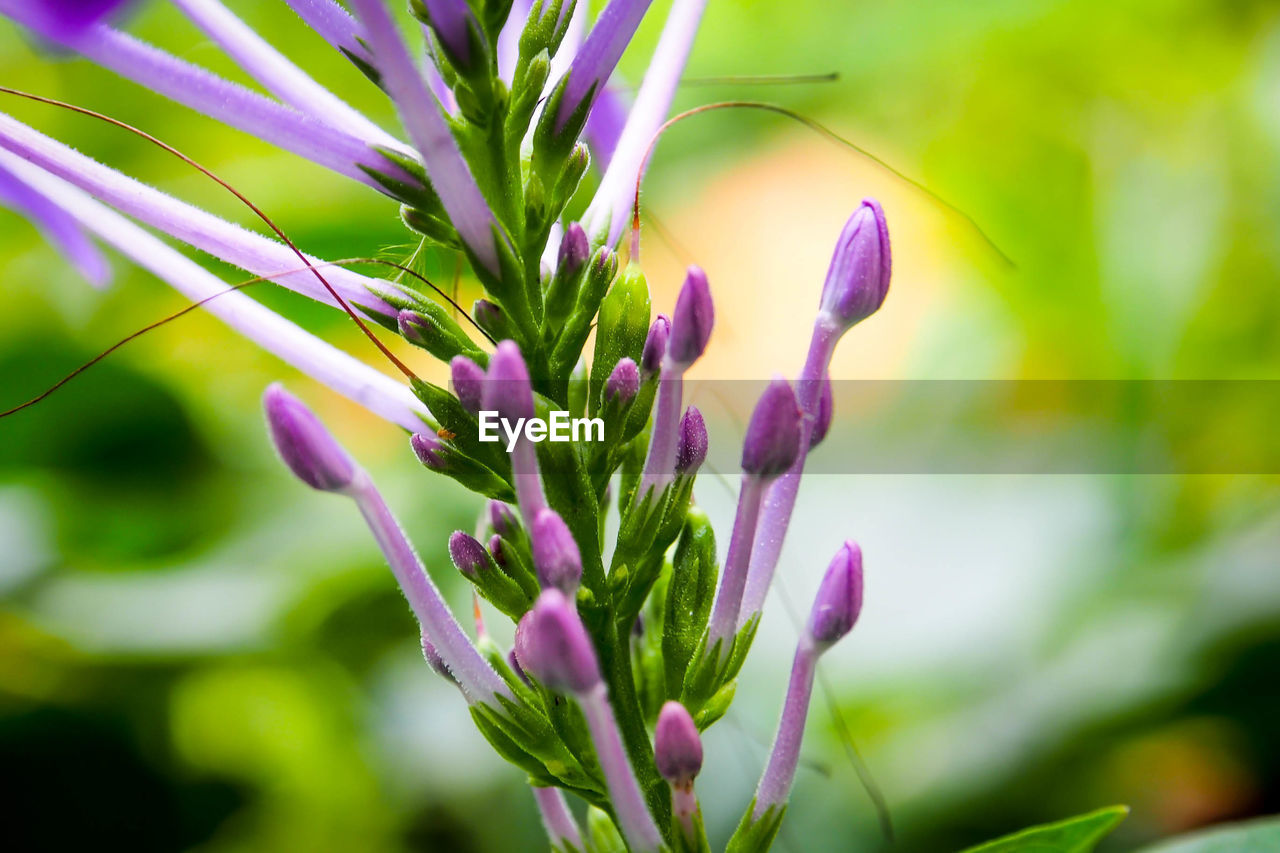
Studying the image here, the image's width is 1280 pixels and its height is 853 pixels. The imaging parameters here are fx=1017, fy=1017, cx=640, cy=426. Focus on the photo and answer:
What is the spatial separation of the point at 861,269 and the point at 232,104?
0.21m

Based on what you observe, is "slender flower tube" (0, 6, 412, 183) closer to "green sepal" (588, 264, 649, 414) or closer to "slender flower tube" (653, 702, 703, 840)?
"green sepal" (588, 264, 649, 414)

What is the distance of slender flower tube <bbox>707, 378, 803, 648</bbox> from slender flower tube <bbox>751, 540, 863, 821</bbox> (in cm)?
3

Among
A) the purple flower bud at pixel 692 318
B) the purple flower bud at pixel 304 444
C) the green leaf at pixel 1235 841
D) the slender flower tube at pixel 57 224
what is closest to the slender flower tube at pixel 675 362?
the purple flower bud at pixel 692 318

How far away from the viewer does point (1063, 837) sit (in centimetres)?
40

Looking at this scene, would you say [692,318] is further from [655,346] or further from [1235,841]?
[1235,841]

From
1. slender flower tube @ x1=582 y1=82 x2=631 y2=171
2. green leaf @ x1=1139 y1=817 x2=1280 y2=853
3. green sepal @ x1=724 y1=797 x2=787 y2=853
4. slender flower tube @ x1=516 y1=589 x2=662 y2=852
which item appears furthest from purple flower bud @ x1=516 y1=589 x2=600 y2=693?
green leaf @ x1=1139 y1=817 x2=1280 y2=853

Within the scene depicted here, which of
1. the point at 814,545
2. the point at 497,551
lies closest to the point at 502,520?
the point at 497,551

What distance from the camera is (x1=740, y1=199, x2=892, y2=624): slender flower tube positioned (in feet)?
1.17

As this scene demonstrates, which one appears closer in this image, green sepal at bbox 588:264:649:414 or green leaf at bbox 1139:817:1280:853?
green sepal at bbox 588:264:649:414

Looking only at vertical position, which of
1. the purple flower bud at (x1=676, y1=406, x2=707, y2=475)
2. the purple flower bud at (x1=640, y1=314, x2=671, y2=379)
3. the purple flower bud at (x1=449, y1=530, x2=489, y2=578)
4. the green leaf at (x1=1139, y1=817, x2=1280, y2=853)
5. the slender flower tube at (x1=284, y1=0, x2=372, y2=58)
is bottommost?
the green leaf at (x1=1139, y1=817, x2=1280, y2=853)

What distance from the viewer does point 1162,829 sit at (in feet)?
2.95

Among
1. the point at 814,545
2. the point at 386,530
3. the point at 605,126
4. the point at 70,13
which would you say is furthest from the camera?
the point at 814,545

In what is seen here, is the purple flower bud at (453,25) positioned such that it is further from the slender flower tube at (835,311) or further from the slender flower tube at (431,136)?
the slender flower tube at (835,311)

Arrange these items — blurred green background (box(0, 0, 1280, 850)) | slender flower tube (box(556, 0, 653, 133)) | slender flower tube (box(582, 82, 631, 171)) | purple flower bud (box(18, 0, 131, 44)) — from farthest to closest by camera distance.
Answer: blurred green background (box(0, 0, 1280, 850)) < slender flower tube (box(582, 82, 631, 171)) < slender flower tube (box(556, 0, 653, 133)) < purple flower bud (box(18, 0, 131, 44))
